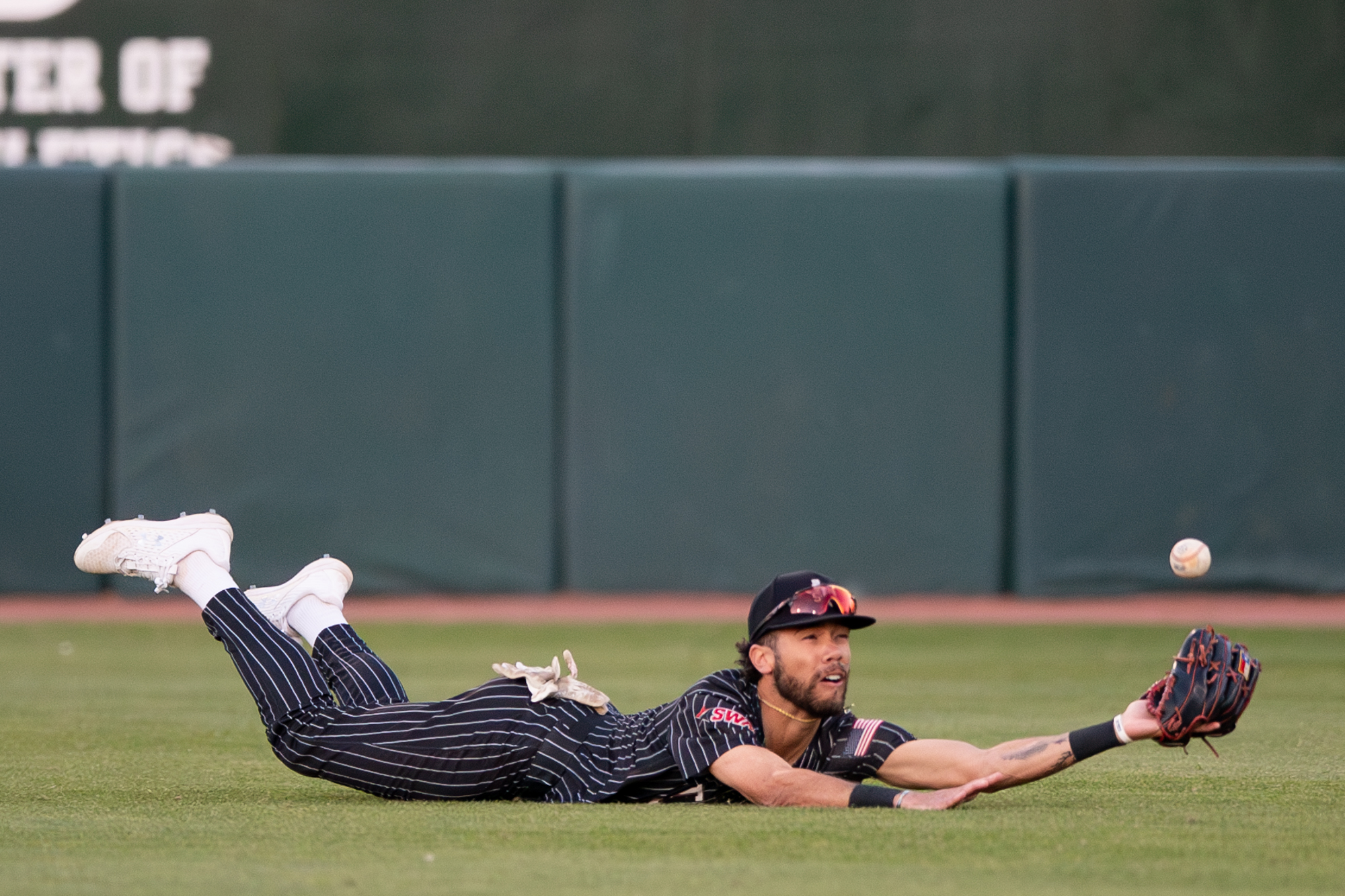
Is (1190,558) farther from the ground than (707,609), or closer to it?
farther from the ground

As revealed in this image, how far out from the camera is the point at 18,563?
10.7 m

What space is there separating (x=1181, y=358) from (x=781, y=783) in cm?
699

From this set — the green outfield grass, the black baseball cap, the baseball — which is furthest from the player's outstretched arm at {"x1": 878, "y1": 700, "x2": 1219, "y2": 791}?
the baseball

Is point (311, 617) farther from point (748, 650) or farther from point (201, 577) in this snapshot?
point (748, 650)

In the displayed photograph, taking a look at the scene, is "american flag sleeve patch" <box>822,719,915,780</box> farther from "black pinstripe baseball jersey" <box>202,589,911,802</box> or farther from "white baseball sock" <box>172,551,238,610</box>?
"white baseball sock" <box>172,551,238,610</box>

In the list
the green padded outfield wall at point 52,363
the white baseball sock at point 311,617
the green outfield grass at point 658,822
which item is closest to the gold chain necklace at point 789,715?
the green outfield grass at point 658,822

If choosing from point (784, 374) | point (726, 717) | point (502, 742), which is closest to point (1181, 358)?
point (784, 374)

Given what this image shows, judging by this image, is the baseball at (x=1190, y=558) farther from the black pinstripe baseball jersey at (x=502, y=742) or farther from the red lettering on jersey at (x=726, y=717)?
the red lettering on jersey at (x=726, y=717)

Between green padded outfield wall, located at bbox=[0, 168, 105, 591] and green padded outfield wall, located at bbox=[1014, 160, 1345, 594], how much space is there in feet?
18.7

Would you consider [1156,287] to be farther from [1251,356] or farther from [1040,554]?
[1040,554]

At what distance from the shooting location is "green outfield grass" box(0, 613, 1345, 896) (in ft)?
11.4

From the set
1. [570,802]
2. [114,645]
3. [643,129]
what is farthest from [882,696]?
[643,129]

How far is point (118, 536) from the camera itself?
16.3 feet

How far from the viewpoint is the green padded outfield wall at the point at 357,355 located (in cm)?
1056
